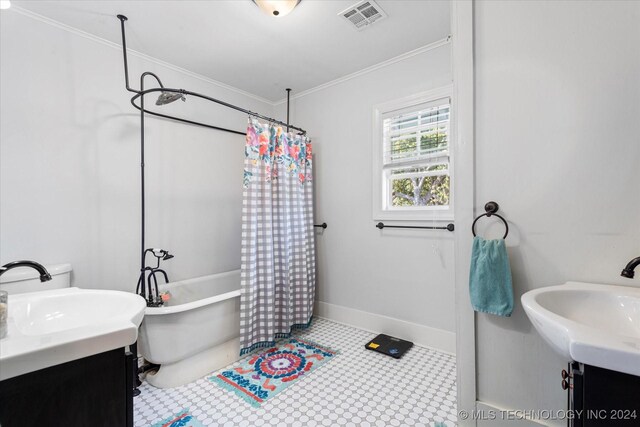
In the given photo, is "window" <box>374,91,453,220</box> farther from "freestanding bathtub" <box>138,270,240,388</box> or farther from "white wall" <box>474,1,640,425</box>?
"freestanding bathtub" <box>138,270,240,388</box>

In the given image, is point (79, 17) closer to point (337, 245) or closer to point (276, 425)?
point (337, 245)

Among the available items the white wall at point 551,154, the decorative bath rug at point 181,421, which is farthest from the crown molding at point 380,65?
the decorative bath rug at point 181,421

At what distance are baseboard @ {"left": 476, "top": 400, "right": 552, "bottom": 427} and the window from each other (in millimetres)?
1325

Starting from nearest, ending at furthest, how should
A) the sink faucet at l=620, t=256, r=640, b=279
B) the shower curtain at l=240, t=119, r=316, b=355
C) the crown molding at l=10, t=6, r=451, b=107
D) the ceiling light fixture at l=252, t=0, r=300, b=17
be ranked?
1. the sink faucet at l=620, t=256, r=640, b=279
2. the ceiling light fixture at l=252, t=0, r=300, b=17
3. the crown molding at l=10, t=6, r=451, b=107
4. the shower curtain at l=240, t=119, r=316, b=355

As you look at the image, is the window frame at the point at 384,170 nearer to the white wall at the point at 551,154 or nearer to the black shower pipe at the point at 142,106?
the black shower pipe at the point at 142,106

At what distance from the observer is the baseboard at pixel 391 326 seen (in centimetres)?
232

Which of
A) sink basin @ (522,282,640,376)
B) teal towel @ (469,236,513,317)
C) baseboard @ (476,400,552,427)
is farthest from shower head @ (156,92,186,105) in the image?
baseboard @ (476,400,552,427)

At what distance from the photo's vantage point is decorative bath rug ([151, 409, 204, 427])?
1521 millimetres

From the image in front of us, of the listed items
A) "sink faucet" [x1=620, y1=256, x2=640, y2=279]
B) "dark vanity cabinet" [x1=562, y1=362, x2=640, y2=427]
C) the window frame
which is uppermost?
the window frame

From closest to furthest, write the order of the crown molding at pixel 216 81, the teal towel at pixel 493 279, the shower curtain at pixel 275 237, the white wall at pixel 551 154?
the white wall at pixel 551 154 < the teal towel at pixel 493 279 < the crown molding at pixel 216 81 < the shower curtain at pixel 275 237

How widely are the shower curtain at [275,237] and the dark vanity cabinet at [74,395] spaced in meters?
1.31

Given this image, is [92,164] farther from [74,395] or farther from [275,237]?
[74,395]

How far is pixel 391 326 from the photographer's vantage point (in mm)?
2605

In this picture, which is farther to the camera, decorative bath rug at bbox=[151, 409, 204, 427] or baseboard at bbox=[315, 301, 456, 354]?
baseboard at bbox=[315, 301, 456, 354]
